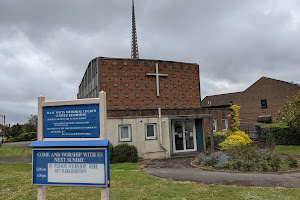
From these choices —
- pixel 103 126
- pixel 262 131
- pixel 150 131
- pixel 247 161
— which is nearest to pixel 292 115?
pixel 262 131

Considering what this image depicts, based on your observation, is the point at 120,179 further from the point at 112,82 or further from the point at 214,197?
the point at 112,82

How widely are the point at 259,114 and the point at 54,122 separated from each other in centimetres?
4488

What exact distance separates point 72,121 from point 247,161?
8.68 meters

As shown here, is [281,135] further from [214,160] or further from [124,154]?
[124,154]

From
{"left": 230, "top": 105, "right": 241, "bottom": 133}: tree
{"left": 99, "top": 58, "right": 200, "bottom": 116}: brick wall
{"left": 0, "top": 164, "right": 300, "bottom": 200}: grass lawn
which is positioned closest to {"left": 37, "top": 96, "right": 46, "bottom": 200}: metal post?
{"left": 0, "top": 164, "right": 300, "bottom": 200}: grass lawn

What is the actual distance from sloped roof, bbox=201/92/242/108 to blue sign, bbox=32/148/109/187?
176 ft

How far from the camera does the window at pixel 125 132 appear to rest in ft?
52.9

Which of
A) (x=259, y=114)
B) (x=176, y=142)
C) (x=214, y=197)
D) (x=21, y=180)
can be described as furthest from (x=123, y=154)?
(x=259, y=114)

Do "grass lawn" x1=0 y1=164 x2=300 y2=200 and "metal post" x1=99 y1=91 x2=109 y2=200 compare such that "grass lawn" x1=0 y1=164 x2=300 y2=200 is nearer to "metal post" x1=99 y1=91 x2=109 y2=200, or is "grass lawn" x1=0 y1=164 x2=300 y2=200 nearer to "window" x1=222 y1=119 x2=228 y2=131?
"metal post" x1=99 y1=91 x2=109 y2=200

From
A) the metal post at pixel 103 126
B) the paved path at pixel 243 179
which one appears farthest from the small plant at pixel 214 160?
the metal post at pixel 103 126

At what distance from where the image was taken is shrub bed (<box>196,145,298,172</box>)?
10.9 m

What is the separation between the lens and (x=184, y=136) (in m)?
18.6

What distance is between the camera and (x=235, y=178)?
9.12 metres

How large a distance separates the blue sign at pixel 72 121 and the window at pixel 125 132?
409 inches
